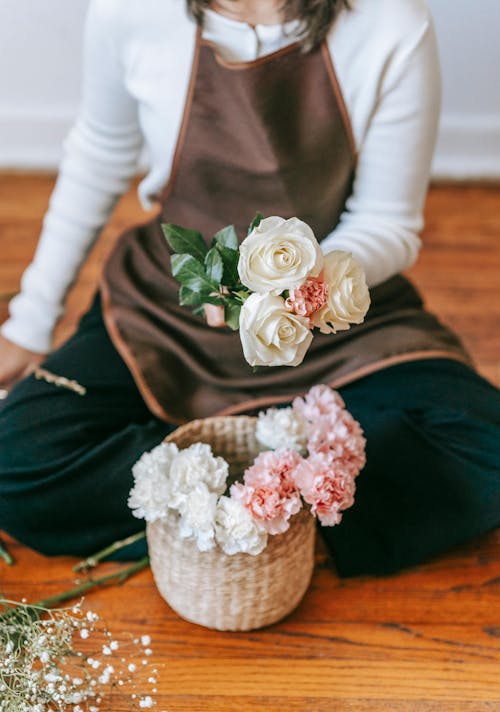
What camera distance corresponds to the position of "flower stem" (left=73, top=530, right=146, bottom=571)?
4.24ft

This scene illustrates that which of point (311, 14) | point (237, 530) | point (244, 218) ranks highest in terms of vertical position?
point (311, 14)

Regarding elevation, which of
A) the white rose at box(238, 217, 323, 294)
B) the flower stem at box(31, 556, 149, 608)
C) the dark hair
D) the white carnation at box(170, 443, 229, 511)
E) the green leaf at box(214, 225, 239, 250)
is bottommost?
the flower stem at box(31, 556, 149, 608)

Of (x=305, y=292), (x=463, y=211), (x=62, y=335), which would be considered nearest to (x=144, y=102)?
(x=305, y=292)

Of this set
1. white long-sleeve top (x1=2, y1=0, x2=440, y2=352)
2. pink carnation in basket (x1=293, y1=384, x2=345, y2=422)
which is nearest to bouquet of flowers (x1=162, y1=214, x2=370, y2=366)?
pink carnation in basket (x1=293, y1=384, x2=345, y2=422)

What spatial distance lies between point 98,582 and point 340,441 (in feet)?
1.49

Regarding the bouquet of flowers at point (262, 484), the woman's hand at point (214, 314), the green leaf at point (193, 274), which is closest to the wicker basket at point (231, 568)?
the bouquet of flowers at point (262, 484)

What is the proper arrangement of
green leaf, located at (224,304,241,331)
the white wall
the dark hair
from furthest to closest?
the white wall
the dark hair
green leaf, located at (224,304,241,331)

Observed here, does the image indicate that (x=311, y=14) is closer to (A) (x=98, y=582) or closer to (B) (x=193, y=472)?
(B) (x=193, y=472)

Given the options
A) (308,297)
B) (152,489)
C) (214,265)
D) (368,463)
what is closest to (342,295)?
(308,297)

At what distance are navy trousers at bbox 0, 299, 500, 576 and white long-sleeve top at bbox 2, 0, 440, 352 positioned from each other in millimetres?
197

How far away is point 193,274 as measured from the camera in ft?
2.96

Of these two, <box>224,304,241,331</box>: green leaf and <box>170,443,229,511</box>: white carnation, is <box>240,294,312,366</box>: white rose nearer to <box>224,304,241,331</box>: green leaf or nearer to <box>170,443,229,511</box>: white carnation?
<box>224,304,241,331</box>: green leaf

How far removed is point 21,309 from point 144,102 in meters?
0.40

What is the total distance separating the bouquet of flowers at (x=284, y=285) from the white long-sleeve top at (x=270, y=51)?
1.13ft
